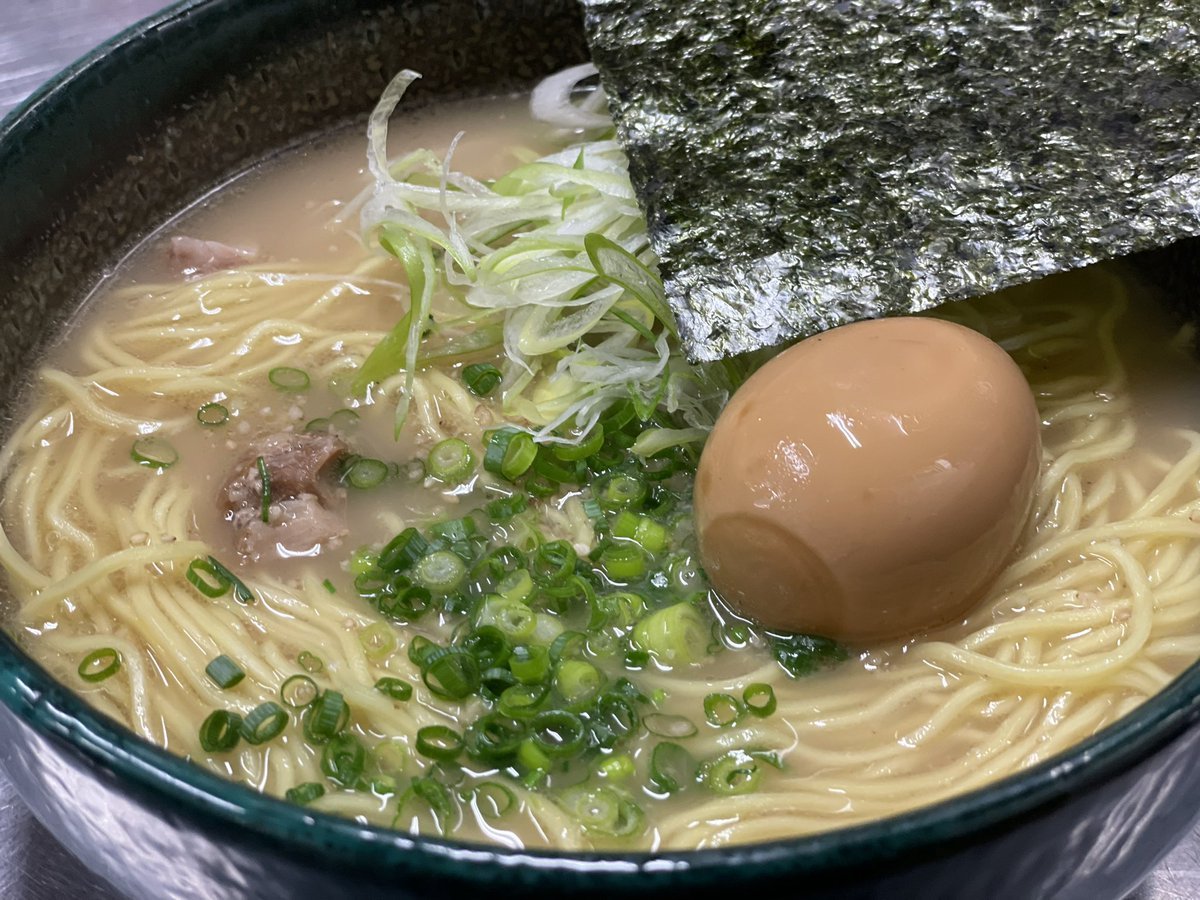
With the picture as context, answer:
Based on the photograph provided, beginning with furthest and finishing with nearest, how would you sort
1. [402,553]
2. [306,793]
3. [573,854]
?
1. [402,553]
2. [306,793]
3. [573,854]

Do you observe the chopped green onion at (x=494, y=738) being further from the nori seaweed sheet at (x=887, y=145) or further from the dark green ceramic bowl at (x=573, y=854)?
the nori seaweed sheet at (x=887, y=145)

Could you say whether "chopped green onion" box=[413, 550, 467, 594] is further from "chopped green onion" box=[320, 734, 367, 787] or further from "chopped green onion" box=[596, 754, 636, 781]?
"chopped green onion" box=[596, 754, 636, 781]

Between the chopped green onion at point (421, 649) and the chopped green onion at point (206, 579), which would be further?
the chopped green onion at point (206, 579)

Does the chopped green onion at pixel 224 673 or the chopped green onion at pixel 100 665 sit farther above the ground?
the chopped green onion at pixel 100 665

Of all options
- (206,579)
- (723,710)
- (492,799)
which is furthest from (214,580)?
(723,710)

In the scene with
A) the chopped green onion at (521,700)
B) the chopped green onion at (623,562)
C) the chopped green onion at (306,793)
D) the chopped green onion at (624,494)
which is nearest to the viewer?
the chopped green onion at (306,793)

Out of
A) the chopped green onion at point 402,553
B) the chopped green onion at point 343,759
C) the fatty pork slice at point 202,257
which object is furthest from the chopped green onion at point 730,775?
the fatty pork slice at point 202,257

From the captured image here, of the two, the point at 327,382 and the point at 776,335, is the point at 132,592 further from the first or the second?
the point at 776,335

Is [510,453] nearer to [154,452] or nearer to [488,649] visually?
[488,649]
